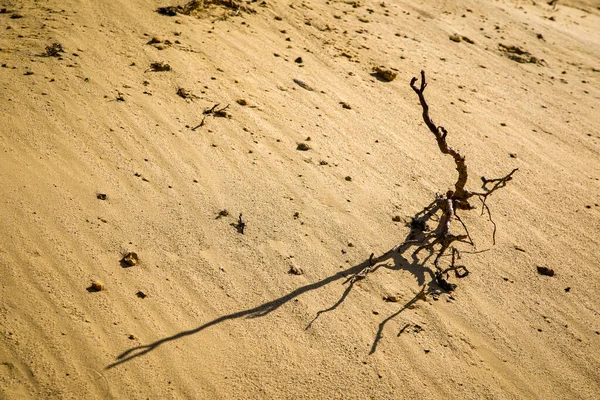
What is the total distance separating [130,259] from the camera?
2.71 m

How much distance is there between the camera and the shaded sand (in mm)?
2455

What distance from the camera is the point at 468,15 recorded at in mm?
6883

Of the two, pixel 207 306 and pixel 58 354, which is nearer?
pixel 58 354

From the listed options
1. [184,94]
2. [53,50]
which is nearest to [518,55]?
[184,94]

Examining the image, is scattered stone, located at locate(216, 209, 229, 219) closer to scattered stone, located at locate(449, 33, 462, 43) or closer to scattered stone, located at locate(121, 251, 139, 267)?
scattered stone, located at locate(121, 251, 139, 267)

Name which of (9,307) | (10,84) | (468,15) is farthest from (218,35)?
(468,15)

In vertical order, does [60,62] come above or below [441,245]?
above

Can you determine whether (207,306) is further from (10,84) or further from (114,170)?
(10,84)

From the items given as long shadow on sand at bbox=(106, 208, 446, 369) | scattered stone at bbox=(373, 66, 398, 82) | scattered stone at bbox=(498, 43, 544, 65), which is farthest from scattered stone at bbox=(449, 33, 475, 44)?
long shadow on sand at bbox=(106, 208, 446, 369)

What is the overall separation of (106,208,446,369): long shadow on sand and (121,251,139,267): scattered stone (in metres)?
0.49

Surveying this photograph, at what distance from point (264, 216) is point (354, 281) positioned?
2.36ft

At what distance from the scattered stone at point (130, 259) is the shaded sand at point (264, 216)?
27mm

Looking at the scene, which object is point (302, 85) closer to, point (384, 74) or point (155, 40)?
point (384, 74)

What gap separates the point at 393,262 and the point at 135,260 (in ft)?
Result: 4.95
